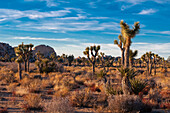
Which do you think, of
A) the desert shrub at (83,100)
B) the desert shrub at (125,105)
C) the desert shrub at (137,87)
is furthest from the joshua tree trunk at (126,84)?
the desert shrub at (125,105)

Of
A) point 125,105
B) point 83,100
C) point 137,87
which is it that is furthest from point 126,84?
point 83,100

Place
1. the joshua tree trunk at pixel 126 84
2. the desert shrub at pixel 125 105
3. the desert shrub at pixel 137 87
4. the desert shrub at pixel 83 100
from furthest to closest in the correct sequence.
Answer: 1. the desert shrub at pixel 137 87
2. the joshua tree trunk at pixel 126 84
3. the desert shrub at pixel 83 100
4. the desert shrub at pixel 125 105

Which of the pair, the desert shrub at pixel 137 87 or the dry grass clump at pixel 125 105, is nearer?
the dry grass clump at pixel 125 105

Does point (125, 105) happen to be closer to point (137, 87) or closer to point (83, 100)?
point (83, 100)

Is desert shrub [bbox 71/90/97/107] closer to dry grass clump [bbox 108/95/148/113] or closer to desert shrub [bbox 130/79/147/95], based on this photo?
dry grass clump [bbox 108/95/148/113]

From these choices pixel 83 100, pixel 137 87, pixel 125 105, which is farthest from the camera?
pixel 137 87

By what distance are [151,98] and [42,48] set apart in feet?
390

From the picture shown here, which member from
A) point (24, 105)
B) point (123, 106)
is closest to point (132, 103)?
point (123, 106)

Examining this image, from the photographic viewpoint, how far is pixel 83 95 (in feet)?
27.1

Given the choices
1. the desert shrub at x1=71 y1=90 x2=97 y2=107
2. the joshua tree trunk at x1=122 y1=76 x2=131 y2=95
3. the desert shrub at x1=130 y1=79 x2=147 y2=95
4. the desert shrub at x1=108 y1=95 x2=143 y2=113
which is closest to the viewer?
the desert shrub at x1=108 y1=95 x2=143 y2=113

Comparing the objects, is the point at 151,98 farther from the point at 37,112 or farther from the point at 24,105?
the point at 24,105

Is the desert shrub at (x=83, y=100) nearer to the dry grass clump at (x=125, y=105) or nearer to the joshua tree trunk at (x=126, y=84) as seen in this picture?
the dry grass clump at (x=125, y=105)

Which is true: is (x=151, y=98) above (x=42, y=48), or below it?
below

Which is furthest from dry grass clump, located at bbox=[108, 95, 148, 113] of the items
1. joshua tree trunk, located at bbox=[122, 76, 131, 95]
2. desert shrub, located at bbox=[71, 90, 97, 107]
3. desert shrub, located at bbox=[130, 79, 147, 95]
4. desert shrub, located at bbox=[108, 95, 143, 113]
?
desert shrub, located at bbox=[130, 79, 147, 95]
